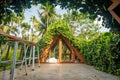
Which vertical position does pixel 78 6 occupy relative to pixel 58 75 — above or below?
above

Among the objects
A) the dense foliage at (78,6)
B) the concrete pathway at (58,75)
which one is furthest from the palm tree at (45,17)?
the dense foliage at (78,6)

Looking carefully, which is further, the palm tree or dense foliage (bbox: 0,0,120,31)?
the palm tree

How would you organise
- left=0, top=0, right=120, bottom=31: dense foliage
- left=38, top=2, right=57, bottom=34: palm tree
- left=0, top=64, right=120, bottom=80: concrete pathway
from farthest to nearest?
left=38, top=2, right=57, bottom=34: palm tree, left=0, top=64, right=120, bottom=80: concrete pathway, left=0, top=0, right=120, bottom=31: dense foliage

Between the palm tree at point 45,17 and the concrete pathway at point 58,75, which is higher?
the palm tree at point 45,17

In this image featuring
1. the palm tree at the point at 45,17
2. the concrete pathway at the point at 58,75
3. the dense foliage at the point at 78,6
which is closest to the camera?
the dense foliage at the point at 78,6

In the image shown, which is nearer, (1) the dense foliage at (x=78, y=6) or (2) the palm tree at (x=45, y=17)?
(1) the dense foliage at (x=78, y=6)

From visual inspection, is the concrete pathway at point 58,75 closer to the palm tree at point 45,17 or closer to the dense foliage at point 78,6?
the dense foliage at point 78,6

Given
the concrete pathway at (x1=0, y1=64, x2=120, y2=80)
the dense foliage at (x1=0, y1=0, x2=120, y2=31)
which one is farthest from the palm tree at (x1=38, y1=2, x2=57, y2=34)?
the dense foliage at (x1=0, y1=0, x2=120, y2=31)

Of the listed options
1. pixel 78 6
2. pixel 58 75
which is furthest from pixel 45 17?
pixel 78 6

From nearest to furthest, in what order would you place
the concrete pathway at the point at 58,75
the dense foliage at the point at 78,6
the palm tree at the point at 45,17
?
1. the dense foliage at the point at 78,6
2. the concrete pathway at the point at 58,75
3. the palm tree at the point at 45,17

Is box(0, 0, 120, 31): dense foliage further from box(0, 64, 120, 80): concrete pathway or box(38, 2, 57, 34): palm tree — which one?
box(38, 2, 57, 34): palm tree

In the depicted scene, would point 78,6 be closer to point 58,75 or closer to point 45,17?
point 58,75

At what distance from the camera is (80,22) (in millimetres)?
A: 37906

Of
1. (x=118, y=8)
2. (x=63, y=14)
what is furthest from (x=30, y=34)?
(x=118, y=8)
